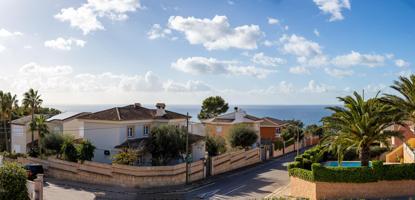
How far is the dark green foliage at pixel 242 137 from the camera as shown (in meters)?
54.6

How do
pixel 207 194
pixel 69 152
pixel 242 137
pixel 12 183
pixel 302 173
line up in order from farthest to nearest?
pixel 242 137
pixel 69 152
pixel 207 194
pixel 302 173
pixel 12 183

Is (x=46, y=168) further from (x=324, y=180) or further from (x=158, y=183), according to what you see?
(x=324, y=180)

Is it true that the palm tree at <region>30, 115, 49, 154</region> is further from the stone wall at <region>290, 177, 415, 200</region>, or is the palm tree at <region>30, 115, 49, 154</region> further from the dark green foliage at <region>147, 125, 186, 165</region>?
the stone wall at <region>290, 177, 415, 200</region>

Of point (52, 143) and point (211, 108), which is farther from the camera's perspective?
point (211, 108)

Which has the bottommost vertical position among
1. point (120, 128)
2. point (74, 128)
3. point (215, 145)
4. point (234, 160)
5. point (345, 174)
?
point (234, 160)

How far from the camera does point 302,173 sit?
3105 centimetres

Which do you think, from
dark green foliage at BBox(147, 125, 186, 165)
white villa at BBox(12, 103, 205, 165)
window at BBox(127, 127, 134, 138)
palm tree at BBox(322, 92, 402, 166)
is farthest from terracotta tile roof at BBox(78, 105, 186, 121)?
palm tree at BBox(322, 92, 402, 166)

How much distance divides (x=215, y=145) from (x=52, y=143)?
19.2 meters

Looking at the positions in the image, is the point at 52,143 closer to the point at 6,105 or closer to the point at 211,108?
the point at 6,105

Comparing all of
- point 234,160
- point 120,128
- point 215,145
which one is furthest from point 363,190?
point 120,128

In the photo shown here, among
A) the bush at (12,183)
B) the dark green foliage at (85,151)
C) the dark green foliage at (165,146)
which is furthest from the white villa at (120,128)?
the bush at (12,183)

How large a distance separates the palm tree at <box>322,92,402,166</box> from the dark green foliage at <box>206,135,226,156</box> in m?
20.4

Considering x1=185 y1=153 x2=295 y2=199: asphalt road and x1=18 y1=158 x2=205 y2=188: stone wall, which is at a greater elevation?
x1=18 y1=158 x2=205 y2=188: stone wall

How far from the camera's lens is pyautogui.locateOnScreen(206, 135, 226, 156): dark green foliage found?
1946 inches
